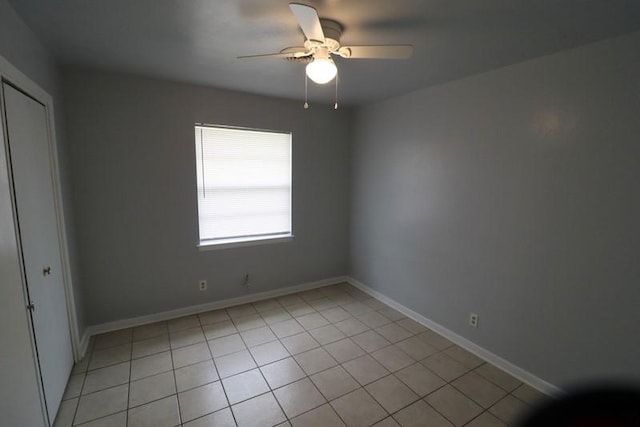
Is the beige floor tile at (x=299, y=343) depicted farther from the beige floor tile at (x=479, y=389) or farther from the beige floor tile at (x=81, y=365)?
the beige floor tile at (x=81, y=365)

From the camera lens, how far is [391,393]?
2.05m

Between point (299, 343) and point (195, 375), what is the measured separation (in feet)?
2.87

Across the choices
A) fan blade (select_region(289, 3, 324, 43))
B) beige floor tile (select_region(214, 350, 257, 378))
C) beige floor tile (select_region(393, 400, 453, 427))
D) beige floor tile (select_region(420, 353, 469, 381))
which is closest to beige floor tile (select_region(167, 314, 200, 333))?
beige floor tile (select_region(214, 350, 257, 378))

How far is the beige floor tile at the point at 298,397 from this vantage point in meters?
1.90

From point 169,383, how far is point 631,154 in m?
3.31

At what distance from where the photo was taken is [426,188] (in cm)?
289

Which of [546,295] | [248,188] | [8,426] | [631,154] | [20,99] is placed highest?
[20,99]

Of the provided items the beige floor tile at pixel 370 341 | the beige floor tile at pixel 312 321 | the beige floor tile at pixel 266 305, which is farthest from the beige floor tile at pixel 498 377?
the beige floor tile at pixel 266 305

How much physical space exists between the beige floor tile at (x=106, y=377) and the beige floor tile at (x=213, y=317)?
0.78m

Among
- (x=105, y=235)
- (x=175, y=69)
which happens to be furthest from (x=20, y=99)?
(x=105, y=235)

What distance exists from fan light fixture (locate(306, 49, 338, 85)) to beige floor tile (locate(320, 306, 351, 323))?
7.77 feet

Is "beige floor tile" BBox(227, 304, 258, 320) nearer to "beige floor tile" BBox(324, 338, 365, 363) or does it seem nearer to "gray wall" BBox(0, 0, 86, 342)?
"beige floor tile" BBox(324, 338, 365, 363)

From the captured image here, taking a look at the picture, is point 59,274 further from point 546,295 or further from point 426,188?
point 546,295

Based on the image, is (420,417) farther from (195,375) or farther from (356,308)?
(195,375)
